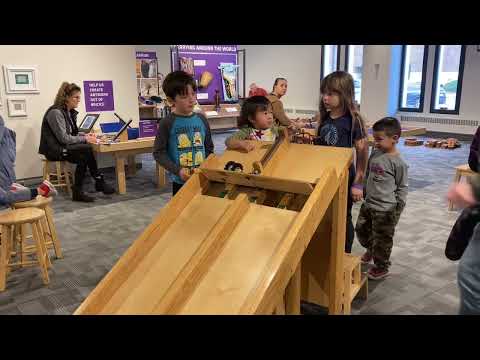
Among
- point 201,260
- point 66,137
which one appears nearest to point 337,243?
point 201,260

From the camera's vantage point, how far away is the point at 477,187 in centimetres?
124

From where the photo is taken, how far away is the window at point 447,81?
32.3 feet

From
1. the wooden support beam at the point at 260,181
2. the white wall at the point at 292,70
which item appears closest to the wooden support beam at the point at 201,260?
the wooden support beam at the point at 260,181

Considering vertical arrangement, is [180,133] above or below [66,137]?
above

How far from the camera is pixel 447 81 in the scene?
10180 mm

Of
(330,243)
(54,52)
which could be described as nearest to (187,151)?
(330,243)

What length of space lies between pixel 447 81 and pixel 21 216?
10082 mm

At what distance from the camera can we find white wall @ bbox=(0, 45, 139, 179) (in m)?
→ 5.81

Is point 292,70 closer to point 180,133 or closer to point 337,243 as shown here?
point 180,133

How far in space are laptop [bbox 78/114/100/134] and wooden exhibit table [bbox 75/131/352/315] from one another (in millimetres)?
4095

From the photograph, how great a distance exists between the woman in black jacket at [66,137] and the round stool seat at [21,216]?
213 centimetres

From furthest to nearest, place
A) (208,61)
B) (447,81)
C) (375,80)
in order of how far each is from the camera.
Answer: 1. (208,61)
2. (375,80)
3. (447,81)

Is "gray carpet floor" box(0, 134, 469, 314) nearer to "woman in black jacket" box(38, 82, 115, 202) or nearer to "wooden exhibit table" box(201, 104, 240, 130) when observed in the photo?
"woman in black jacket" box(38, 82, 115, 202)
